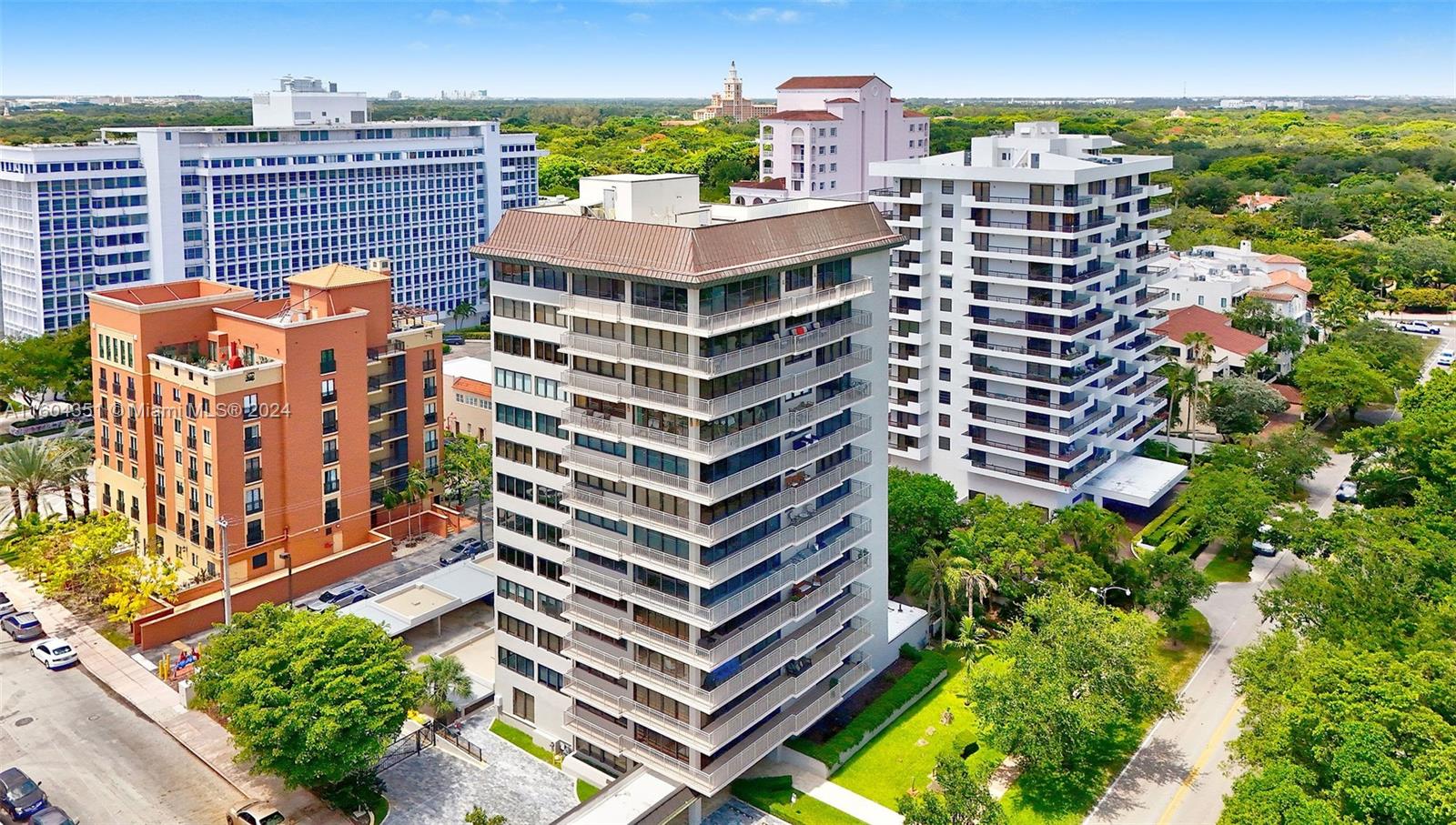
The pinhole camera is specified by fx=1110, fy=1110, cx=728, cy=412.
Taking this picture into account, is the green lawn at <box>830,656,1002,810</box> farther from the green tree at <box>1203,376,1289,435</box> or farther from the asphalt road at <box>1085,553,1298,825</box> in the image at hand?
the green tree at <box>1203,376,1289,435</box>

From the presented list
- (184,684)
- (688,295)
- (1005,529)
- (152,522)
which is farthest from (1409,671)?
(152,522)

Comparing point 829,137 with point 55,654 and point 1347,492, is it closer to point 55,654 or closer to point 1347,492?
point 1347,492

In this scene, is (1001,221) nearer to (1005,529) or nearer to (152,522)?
(1005,529)

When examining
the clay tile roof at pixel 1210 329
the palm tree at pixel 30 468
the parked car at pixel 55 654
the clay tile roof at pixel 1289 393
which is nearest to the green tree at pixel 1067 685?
the parked car at pixel 55 654

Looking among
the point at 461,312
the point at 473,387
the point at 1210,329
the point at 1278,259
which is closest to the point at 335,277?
the point at 473,387

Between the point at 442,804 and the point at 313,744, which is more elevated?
the point at 313,744

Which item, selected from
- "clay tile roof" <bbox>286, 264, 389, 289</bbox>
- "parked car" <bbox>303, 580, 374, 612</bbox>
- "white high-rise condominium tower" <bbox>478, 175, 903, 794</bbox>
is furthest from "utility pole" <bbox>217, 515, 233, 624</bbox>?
"white high-rise condominium tower" <bbox>478, 175, 903, 794</bbox>
